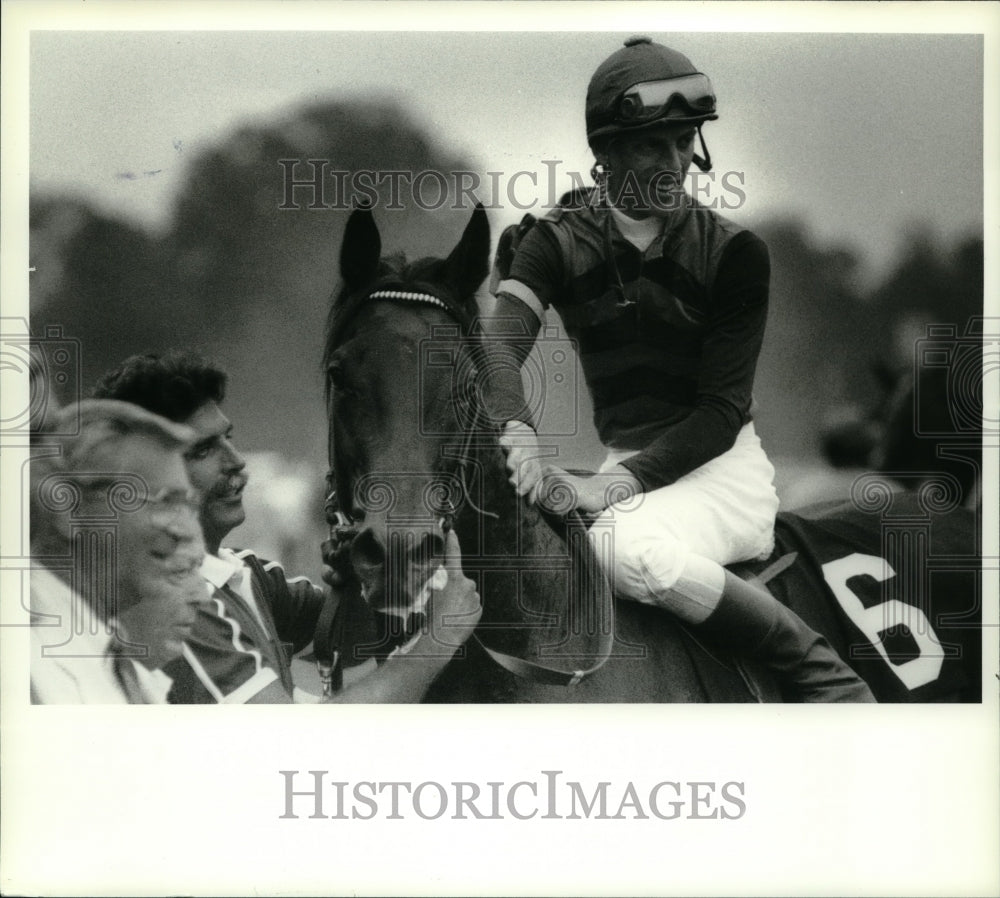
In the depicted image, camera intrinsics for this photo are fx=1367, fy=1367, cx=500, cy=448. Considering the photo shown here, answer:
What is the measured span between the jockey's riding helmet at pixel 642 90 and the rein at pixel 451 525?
97 centimetres

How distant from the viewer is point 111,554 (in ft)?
17.6

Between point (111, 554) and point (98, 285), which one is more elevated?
point (98, 285)

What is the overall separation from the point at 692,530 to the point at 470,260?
1370mm

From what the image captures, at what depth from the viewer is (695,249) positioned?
5.39 meters

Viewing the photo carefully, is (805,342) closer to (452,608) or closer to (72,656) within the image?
(452,608)

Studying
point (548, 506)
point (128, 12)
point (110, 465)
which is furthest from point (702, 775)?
point (128, 12)

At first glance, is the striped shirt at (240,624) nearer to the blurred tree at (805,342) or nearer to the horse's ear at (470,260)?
the horse's ear at (470,260)

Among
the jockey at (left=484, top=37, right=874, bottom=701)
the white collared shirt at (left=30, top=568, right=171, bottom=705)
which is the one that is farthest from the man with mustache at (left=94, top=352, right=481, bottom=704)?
the jockey at (left=484, top=37, right=874, bottom=701)

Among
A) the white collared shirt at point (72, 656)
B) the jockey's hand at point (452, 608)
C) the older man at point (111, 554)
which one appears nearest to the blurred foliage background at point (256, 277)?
the older man at point (111, 554)

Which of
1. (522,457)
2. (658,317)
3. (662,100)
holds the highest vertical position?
(662,100)

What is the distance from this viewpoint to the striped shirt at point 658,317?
17.6 feet

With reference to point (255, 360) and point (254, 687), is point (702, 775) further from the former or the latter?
point (255, 360)

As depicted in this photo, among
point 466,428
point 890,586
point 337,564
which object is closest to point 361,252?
point 466,428

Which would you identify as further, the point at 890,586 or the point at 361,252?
the point at 890,586
